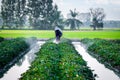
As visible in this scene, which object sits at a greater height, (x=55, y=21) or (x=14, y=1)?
(x=14, y=1)

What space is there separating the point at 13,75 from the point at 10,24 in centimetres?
8023

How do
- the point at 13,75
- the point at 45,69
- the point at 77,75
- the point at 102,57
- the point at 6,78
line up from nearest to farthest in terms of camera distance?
the point at 77,75 < the point at 45,69 < the point at 6,78 < the point at 13,75 < the point at 102,57

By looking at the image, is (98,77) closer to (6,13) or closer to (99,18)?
(6,13)

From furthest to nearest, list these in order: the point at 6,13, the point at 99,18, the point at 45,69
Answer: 1. the point at 99,18
2. the point at 6,13
3. the point at 45,69

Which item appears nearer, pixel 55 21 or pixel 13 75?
pixel 13 75

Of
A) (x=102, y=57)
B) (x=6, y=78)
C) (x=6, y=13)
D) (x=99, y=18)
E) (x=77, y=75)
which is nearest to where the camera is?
(x=77, y=75)

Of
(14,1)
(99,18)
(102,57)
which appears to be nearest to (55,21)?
(14,1)

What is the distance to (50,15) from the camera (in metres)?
91.8

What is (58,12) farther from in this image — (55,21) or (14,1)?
(14,1)

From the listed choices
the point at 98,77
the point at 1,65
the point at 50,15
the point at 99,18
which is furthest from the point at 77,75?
the point at 99,18

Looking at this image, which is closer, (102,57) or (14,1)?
(102,57)

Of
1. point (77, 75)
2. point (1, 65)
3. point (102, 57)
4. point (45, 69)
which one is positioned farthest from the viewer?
point (102, 57)

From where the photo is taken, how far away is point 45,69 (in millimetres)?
12352

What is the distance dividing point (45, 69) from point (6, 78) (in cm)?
287
